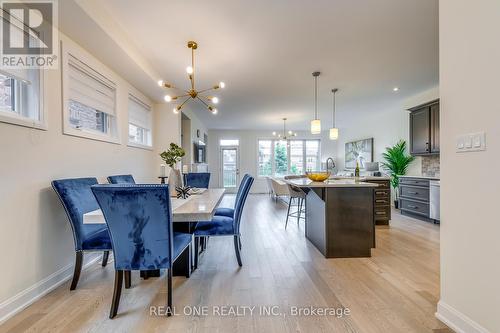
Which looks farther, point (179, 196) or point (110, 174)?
point (110, 174)

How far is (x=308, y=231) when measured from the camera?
3402 millimetres

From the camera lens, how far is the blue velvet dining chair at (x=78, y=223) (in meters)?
1.94

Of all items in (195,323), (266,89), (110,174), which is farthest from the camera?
(266,89)

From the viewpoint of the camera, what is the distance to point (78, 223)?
1.97 meters

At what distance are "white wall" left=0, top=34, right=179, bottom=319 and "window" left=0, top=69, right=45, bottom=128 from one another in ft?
0.24

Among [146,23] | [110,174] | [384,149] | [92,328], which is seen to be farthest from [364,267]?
[384,149]

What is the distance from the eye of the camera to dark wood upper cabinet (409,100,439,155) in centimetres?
423

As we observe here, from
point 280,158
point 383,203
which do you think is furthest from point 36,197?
point 280,158

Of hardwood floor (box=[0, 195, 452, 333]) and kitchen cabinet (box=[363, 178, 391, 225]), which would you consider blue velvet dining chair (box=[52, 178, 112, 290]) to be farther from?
kitchen cabinet (box=[363, 178, 391, 225])

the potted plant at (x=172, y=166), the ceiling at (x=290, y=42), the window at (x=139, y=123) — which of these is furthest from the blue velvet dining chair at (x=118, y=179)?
the ceiling at (x=290, y=42)

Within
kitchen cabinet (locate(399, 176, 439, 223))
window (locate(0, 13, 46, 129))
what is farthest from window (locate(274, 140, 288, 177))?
window (locate(0, 13, 46, 129))
